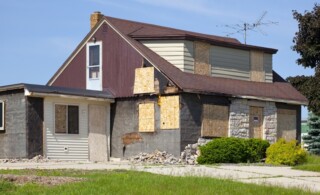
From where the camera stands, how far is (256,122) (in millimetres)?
32781

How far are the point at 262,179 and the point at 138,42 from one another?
13.9 m

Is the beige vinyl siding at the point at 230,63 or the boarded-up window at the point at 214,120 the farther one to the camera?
the beige vinyl siding at the point at 230,63

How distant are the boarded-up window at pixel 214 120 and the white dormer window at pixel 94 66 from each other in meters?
5.91

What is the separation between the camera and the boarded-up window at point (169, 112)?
29.4m

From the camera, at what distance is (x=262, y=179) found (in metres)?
19.8

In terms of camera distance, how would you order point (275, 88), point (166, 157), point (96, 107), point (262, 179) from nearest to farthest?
point (262, 179) → point (166, 157) → point (96, 107) → point (275, 88)

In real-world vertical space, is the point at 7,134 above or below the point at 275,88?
below

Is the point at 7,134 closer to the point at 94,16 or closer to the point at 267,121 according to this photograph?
the point at 94,16

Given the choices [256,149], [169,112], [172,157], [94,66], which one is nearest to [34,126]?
[94,66]

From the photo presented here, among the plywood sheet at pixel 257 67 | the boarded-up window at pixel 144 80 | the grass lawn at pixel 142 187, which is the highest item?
the plywood sheet at pixel 257 67

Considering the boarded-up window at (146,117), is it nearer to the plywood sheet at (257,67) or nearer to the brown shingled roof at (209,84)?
the brown shingled roof at (209,84)

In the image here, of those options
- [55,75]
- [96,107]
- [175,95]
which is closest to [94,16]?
[55,75]

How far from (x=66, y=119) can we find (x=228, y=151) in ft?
25.7

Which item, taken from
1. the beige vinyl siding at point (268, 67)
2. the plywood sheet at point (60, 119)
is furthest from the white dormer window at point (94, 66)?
the beige vinyl siding at point (268, 67)
